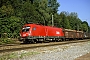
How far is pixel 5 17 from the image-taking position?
4666 centimetres

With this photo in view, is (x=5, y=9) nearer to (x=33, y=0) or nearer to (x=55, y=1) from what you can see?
(x=33, y=0)

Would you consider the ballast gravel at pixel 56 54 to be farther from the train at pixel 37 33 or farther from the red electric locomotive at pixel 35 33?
the train at pixel 37 33

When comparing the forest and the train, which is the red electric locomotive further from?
the forest

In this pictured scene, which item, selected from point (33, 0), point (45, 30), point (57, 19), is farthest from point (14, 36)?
point (57, 19)

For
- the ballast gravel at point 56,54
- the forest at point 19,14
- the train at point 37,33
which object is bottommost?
the ballast gravel at point 56,54

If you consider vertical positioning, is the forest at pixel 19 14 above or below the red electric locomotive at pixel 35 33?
above

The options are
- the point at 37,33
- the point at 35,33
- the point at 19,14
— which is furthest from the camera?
the point at 19,14

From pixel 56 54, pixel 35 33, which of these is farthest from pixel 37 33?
pixel 56 54

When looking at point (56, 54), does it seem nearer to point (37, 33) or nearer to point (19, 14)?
point (37, 33)

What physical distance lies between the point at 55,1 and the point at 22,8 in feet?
121


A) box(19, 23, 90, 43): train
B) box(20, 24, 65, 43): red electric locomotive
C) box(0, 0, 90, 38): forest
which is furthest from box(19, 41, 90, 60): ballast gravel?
box(0, 0, 90, 38): forest

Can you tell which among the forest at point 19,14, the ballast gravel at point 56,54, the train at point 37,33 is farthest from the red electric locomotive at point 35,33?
the ballast gravel at point 56,54

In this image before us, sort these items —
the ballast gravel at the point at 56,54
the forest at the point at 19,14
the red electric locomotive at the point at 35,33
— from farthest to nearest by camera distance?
the forest at the point at 19,14
the red electric locomotive at the point at 35,33
the ballast gravel at the point at 56,54

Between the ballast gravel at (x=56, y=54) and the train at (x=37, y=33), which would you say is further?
the train at (x=37, y=33)
